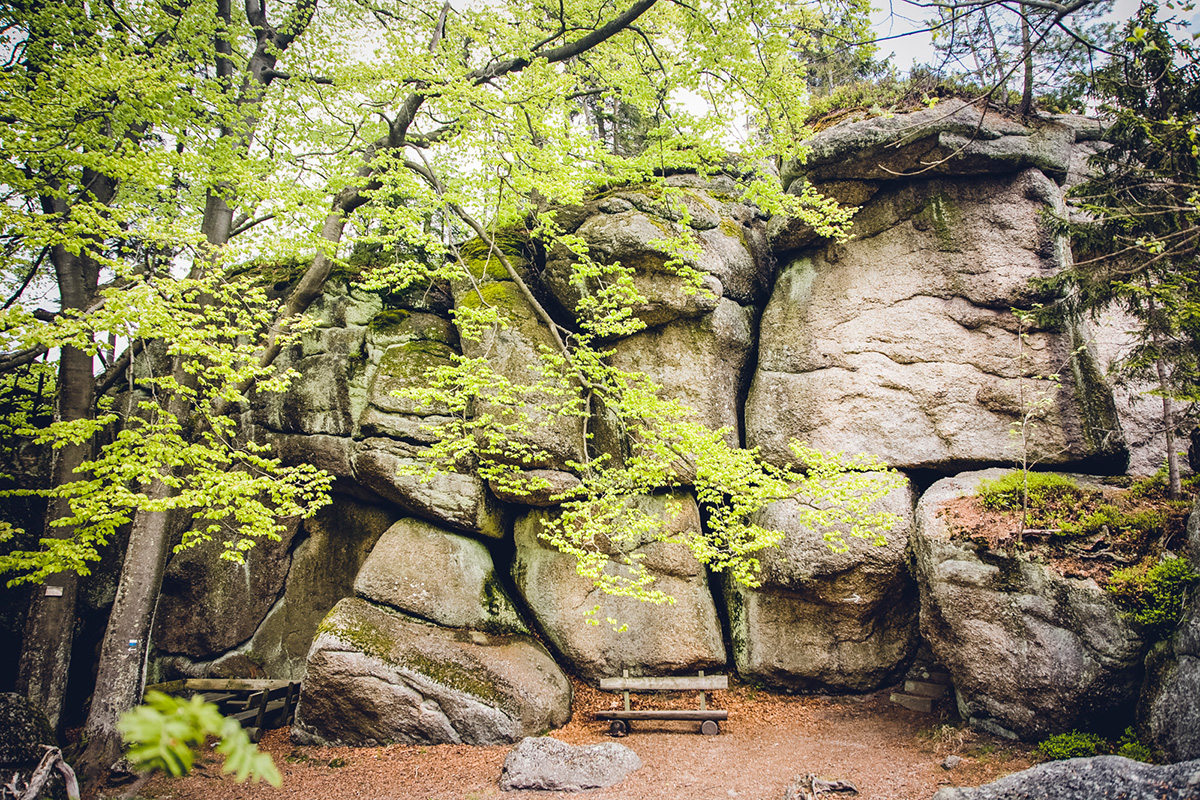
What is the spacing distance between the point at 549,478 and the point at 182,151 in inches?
303

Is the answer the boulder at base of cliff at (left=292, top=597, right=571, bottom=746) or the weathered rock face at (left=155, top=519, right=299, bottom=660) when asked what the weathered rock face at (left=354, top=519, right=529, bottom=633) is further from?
the weathered rock face at (left=155, top=519, right=299, bottom=660)

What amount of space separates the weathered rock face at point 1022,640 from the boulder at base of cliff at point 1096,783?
2.14m

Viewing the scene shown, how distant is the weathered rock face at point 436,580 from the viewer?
988 cm

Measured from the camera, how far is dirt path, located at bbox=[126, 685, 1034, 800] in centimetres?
698

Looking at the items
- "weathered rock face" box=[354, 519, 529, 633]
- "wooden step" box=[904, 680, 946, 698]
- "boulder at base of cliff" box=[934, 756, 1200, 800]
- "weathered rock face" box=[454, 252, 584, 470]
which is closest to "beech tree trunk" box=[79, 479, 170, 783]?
"weathered rock face" box=[354, 519, 529, 633]

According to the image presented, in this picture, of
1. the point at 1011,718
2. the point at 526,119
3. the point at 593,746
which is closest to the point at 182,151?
the point at 526,119

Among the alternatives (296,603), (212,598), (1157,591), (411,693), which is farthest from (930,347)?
(212,598)

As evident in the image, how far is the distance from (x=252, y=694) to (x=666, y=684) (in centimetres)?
691

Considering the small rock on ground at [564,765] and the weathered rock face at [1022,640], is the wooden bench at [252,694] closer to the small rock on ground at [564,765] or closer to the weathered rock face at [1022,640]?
the small rock on ground at [564,765]

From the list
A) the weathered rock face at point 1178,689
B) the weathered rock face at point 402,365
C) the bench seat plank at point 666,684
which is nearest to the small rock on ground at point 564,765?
the bench seat plank at point 666,684

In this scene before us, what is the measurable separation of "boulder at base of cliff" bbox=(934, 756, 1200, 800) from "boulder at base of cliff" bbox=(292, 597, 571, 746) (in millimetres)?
5676

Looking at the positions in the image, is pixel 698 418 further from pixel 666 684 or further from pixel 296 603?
pixel 296 603

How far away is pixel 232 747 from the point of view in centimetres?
172

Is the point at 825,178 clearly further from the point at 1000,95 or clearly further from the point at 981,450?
the point at 981,450
